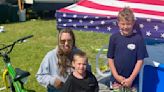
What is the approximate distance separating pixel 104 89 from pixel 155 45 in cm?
134

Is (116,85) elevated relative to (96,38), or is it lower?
elevated

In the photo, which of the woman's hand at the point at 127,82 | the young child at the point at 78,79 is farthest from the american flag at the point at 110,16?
the young child at the point at 78,79

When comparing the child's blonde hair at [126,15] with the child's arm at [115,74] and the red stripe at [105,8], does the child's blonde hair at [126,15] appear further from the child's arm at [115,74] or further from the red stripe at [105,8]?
the child's arm at [115,74]

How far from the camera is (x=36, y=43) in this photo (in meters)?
12.6

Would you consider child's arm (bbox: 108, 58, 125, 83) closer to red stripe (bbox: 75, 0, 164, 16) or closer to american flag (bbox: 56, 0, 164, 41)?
american flag (bbox: 56, 0, 164, 41)

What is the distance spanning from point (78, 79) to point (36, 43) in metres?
8.31

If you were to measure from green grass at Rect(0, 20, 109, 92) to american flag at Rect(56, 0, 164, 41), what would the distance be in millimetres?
2491

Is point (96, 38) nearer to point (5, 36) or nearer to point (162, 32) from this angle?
point (5, 36)

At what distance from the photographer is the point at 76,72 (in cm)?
445

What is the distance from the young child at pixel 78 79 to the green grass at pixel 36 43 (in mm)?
3220

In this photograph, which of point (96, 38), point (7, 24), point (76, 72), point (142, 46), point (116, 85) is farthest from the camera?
point (7, 24)

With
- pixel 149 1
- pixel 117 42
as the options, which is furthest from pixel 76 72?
pixel 149 1

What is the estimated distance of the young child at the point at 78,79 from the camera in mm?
4367

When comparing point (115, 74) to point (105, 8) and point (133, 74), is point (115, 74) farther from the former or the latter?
point (105, 8)
